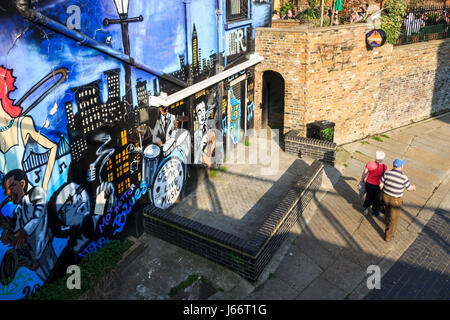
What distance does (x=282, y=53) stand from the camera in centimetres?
1185

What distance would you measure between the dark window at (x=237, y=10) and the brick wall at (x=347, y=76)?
1.01 meters

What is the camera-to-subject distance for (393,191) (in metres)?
7.84

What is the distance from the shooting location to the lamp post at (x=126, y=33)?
Answer: 6.52 metres

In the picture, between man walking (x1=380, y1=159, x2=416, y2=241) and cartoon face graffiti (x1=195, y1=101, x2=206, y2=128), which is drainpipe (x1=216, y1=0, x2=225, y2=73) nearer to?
cartoon face graffiti (x1=195, y1=101, x2=206, y2=128)

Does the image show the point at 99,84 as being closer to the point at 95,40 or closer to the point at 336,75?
the point at 95,40

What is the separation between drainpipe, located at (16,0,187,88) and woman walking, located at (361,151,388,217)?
478cm

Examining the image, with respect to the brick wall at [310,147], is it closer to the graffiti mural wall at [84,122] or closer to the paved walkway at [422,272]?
the paved walkway at [422,272]

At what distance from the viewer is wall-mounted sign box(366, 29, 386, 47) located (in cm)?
1206

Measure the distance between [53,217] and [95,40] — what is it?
2.79 m

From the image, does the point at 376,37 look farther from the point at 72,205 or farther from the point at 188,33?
the point at 72,205

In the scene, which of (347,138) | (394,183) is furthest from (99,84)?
(347,138)

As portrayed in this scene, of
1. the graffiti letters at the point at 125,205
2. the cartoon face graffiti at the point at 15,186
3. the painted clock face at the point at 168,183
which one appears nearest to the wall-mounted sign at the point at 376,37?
the painted clock face at the point at 168,183

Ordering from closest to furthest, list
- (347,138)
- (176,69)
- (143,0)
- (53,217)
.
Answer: (53,217), (143,0), (176,69), (347,138)

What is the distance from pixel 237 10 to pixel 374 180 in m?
5.71
